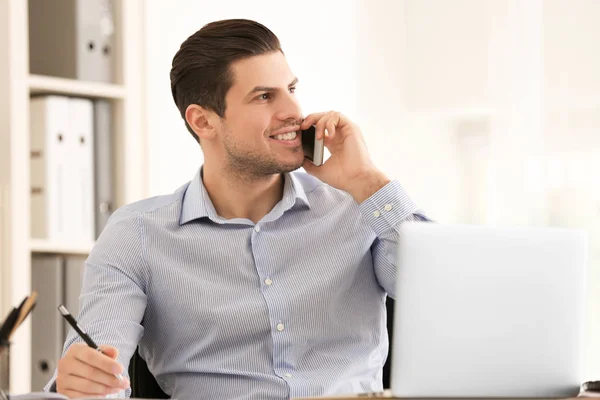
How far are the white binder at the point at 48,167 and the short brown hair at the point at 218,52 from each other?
32.0 inches

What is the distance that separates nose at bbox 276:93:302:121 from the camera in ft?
6.64

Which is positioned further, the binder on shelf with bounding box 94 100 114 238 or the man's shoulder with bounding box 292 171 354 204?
the binder on shelf with bounding box 94 100 114 238

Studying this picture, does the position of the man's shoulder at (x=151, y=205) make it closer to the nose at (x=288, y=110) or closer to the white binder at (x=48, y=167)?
the nose at (x=288, y=110)

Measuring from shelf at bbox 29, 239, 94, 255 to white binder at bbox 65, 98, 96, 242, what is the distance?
0.02 metres

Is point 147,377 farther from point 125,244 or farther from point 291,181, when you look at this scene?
point 291,181

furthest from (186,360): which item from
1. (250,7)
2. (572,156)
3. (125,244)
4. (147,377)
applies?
(572,156)

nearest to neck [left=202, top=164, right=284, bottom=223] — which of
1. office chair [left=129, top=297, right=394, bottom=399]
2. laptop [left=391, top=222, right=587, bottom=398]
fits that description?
office chair [left=129, top=297, right=394, bottom=399]

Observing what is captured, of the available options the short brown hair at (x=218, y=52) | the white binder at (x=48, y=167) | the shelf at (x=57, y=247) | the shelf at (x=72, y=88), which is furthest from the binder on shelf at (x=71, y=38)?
the short brown hair at (x=218, y=52)

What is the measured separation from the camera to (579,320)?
4.40ft

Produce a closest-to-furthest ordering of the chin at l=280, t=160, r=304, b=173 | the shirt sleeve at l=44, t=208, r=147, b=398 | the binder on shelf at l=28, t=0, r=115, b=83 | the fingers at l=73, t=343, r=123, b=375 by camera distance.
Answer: the fingers at l=73, t=343, r=123, b=375, the shirt sleeve at l=44, t=208, r=147, b=398, the chin at l=280, t=160, r=304, b=173, the binder on shelf at l=28, t=0, r=115, b=83

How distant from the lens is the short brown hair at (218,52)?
6.66ft

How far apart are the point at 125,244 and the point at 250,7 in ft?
5.90

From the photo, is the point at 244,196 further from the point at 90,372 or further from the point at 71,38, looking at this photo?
the point at 71,38

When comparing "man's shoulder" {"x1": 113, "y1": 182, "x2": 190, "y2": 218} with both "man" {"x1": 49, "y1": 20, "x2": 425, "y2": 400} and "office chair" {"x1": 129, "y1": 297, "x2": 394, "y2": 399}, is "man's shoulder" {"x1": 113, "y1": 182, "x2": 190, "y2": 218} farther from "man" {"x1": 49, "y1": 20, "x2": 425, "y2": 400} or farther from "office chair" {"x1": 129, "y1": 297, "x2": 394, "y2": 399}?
"office chair" {"x1": 129, "y1": 297, "x2": 394, "y2": 399}
